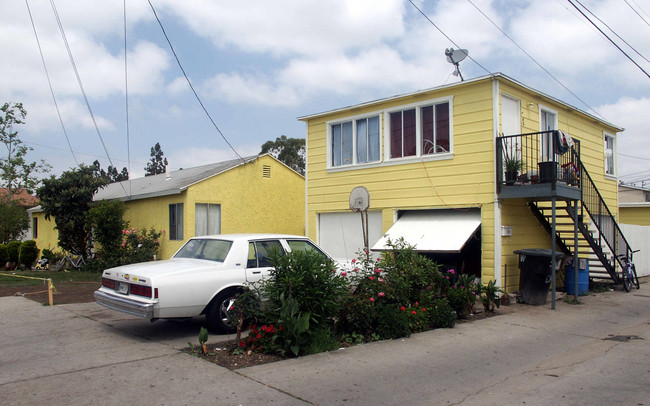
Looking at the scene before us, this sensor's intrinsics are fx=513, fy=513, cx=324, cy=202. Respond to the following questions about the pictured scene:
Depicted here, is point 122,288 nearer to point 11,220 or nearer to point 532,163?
point 532,163

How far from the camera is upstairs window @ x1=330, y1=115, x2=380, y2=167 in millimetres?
13852

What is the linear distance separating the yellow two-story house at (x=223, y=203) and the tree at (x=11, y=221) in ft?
28.0

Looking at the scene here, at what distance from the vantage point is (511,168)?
11.2 meters

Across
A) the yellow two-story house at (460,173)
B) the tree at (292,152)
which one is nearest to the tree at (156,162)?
the tree at (292,152)

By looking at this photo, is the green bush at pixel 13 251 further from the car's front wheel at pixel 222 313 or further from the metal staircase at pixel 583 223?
the metal staircase at pixel 583 223

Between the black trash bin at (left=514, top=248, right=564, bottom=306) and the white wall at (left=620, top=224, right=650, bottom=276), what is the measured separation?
694cm

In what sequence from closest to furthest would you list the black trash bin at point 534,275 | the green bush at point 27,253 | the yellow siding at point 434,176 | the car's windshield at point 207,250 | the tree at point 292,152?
the car's windshield at point 207,250, the black trash bin at point 534,275, the yellow siding at point 434,176, the green bush at point 27,253, the tree at point 292,152

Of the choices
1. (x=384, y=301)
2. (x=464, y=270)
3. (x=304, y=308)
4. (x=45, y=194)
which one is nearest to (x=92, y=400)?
(x=304, y=308)

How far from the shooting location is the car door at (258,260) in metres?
7.98

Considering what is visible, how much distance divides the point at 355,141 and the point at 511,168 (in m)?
4.51

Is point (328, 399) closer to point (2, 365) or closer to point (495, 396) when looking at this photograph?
point (495, 396)

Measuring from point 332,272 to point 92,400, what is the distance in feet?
11.3

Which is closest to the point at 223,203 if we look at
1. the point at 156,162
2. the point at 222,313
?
the point at 222,313

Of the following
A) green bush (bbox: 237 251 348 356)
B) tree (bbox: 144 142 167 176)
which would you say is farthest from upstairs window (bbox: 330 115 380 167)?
tree (bbox: 144 142 167 176)
